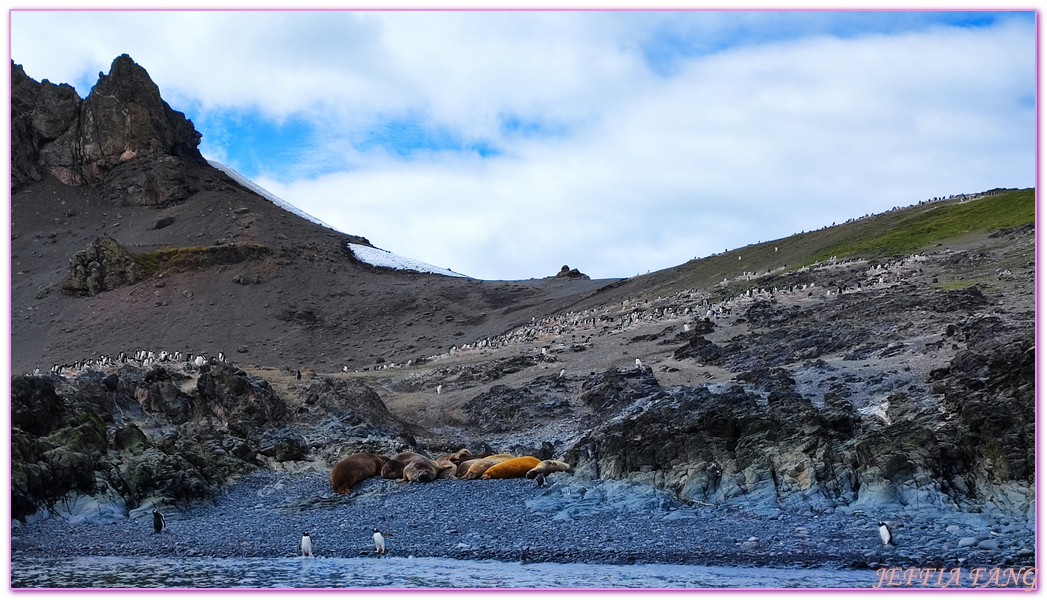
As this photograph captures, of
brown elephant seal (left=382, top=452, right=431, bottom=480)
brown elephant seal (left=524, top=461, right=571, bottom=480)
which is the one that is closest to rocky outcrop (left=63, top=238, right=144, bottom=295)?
brown elephant seal (left=382, top=452, right=431, bottom=480)

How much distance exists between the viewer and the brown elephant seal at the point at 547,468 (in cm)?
2495

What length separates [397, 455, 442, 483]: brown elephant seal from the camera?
25.2 m

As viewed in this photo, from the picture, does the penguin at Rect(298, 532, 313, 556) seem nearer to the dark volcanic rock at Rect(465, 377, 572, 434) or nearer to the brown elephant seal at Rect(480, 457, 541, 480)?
the brown elephant seal at Rect(480, 457, 541, 480)

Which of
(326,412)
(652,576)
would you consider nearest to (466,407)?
(326,412)

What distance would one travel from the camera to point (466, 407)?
4266cm

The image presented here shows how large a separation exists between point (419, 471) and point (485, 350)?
1356 inches

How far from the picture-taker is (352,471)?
25000 millimetres

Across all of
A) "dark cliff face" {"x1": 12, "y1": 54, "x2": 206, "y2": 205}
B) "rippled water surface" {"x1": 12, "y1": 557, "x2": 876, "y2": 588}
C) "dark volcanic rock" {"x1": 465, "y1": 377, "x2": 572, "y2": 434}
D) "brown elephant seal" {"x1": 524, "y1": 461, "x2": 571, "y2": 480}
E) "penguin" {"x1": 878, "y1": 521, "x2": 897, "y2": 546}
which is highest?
"dark cliff face" {"x1": 12, "y1": 54, "x2": 206, "y2": 205}

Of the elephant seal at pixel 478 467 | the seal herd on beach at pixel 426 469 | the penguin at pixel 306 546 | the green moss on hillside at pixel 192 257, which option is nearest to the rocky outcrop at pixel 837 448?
the seal herd on beach at pixel 426 469

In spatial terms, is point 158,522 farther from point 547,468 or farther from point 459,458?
point 459,458

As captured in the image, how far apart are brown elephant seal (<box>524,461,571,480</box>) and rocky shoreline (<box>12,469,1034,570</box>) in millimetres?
1060

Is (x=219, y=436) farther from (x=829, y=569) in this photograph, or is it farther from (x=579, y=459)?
(x=829, y=569)

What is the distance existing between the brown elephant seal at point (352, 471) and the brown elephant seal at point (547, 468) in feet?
13.9

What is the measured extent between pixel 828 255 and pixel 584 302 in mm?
20362
